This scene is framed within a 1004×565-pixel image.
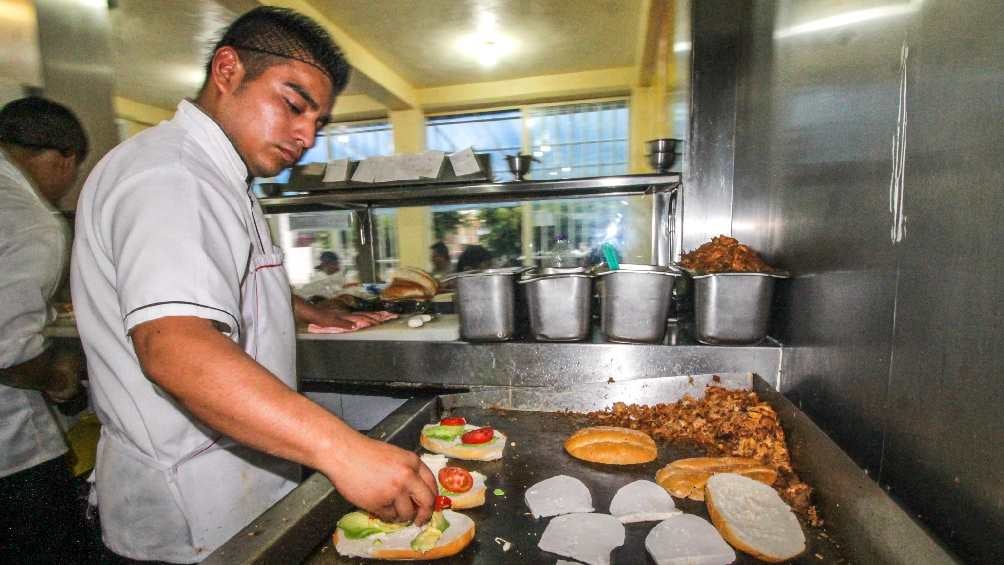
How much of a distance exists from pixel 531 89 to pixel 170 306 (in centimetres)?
699

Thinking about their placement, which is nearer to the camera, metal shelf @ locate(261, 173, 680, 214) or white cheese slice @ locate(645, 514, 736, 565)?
Answer: white cheese slice @ locate(645, 514, 736, 565)

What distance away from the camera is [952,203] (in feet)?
3.14

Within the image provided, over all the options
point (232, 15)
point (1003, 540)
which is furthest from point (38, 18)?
point (1003, 540)

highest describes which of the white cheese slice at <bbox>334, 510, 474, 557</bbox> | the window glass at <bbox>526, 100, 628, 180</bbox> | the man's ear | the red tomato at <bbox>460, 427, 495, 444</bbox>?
the window glass at <bbox>526, 100, 628, 180</bbox>

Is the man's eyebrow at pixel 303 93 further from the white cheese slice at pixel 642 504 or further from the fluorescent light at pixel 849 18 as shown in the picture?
the fluorescent light at pixel 849 18

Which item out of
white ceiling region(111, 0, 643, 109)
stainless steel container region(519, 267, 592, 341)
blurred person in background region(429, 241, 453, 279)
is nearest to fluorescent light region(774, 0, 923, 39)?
stainless steel container region(519, 267, 592, 341)

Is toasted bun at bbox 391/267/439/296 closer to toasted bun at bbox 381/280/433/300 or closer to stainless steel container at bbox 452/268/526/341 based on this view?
toasted bun at bbox 381/280/433/300

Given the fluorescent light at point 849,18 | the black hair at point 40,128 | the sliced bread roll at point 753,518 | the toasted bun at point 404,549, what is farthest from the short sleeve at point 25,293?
the fluorescent light at point 849,18

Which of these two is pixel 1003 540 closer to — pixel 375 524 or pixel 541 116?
pixel 375 524

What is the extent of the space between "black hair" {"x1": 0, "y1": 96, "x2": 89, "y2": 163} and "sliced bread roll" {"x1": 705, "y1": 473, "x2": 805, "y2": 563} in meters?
3.23

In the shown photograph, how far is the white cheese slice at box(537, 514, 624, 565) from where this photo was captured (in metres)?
1.11

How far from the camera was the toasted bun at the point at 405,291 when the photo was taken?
3342 millimetres

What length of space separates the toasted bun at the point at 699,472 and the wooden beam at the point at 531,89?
6.48 m

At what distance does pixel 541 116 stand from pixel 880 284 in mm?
6768
